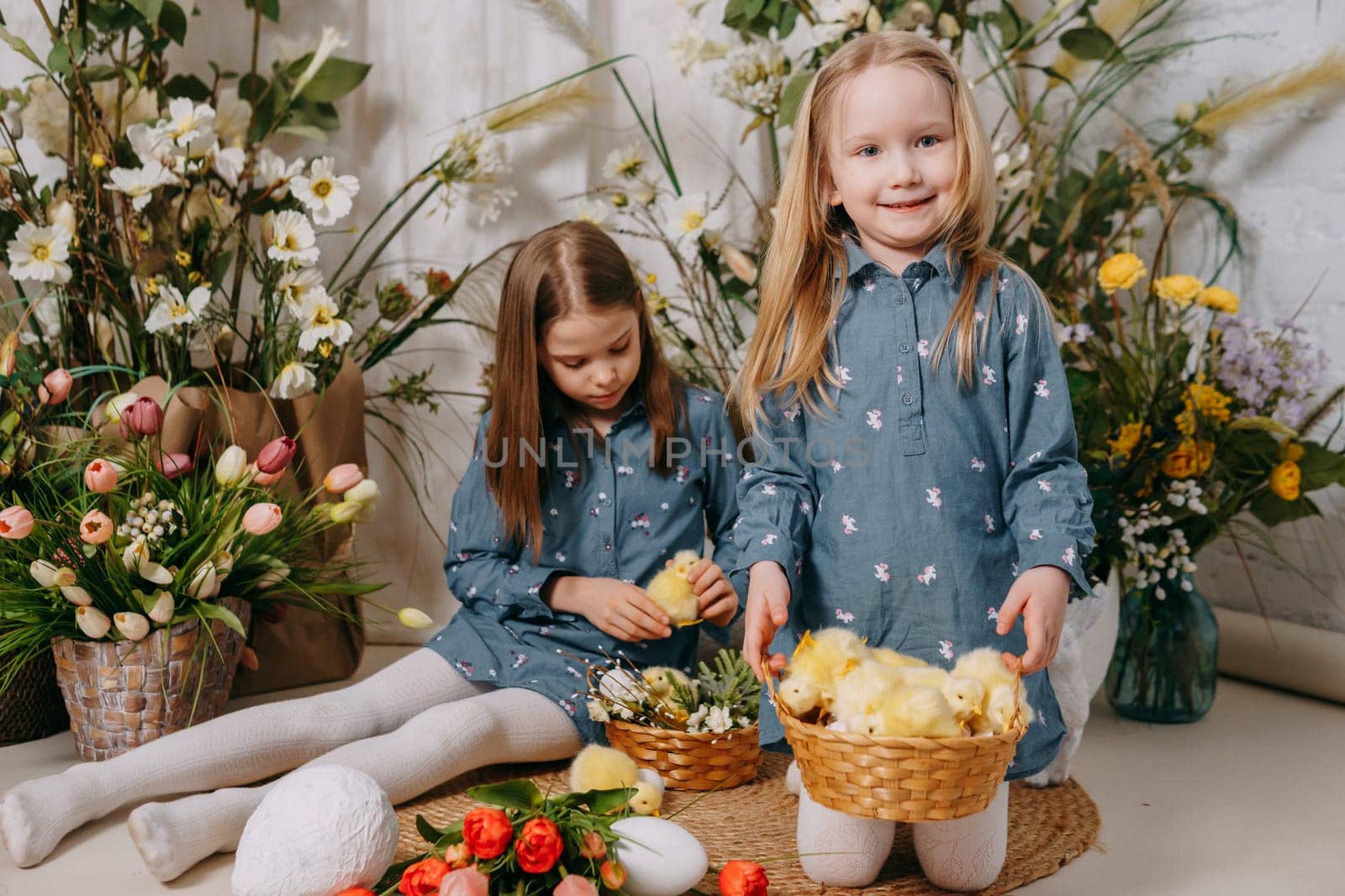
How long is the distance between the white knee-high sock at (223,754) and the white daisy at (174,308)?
2.03 ft

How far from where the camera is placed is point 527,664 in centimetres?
194

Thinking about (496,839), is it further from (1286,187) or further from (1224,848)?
(1286,187)

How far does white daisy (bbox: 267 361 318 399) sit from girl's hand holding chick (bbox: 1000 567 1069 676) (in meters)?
1.21

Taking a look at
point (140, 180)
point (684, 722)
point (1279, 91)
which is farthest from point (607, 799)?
point (1279, 91)

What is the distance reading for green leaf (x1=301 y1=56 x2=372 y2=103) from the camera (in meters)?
2.25

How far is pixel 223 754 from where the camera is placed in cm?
167

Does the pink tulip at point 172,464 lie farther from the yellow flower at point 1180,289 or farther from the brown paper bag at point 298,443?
the yellow flower at point 1180,289

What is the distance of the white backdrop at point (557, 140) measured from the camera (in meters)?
2.26

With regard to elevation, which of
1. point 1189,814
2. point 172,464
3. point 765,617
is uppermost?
point 172,464

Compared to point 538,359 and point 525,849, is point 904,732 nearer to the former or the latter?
point 525,849

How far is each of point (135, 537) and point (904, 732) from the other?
1120 millimetres

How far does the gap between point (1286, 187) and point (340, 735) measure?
6.28 feet

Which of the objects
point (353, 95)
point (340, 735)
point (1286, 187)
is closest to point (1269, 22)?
point (1286, 187)

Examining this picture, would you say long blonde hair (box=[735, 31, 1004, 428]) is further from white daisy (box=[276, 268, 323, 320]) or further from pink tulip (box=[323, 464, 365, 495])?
white daisy (box=[276, 268, 323, 320])
